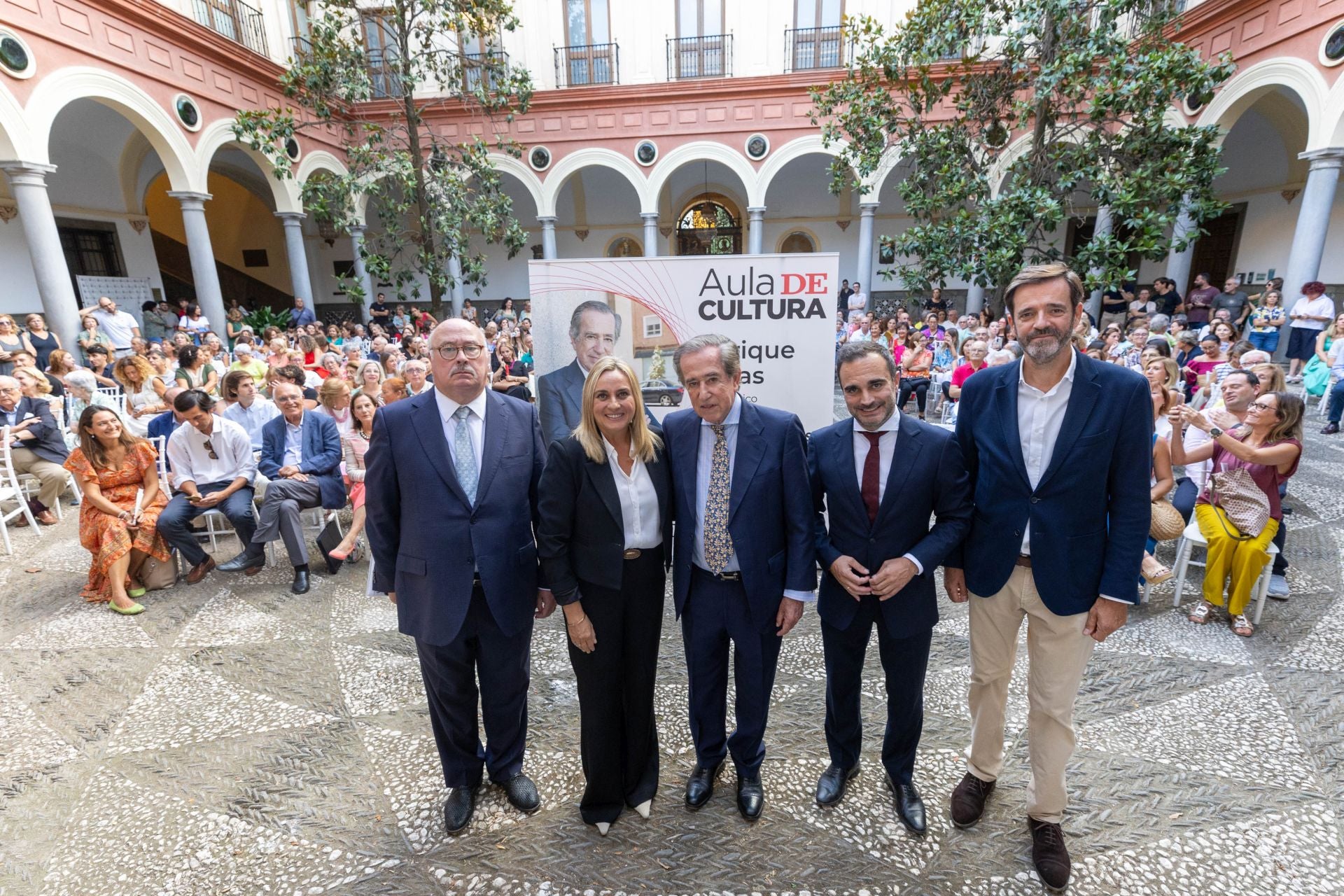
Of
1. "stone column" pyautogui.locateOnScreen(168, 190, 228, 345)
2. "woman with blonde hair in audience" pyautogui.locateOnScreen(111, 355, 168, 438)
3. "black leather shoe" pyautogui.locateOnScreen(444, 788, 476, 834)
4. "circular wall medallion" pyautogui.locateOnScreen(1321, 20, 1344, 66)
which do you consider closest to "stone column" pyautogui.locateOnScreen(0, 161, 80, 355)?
"stone column" pyautogui.locateOnScreen(168, 190, 228, 345)

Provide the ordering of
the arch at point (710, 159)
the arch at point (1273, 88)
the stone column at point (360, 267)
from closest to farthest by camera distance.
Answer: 1. the arch at point (1273, 88)
2. the stone column at point (360, 267)
3. the arch at point (710, 159)

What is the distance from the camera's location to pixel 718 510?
2.18 meters

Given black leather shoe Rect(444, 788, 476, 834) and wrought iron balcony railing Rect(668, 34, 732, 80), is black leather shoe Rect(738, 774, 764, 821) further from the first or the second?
wrought iron balcony railing Rect(668, 34, 732, 80)

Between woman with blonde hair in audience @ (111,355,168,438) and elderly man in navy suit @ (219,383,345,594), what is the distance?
252cm

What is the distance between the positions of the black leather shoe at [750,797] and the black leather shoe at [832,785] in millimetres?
230

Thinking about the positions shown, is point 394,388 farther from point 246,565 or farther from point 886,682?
point 886,682

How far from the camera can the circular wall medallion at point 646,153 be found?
1587cm

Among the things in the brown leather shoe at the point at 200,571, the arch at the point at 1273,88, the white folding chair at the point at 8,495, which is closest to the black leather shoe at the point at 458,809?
the brown leather shoe at the point at 200,571

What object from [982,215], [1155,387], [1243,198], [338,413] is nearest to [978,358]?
[982,215]

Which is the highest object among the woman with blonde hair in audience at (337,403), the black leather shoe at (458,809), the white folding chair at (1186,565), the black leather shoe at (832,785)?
the woman with blonde hair in audience at (337,403)

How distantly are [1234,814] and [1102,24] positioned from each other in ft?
28.9

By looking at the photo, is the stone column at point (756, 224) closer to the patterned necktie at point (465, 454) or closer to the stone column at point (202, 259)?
the stone column at point (202, 259)

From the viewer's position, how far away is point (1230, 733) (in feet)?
9.05

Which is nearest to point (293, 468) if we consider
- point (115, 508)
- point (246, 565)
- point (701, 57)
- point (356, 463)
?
point (356, 463)
